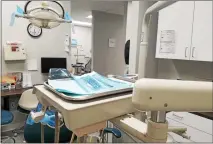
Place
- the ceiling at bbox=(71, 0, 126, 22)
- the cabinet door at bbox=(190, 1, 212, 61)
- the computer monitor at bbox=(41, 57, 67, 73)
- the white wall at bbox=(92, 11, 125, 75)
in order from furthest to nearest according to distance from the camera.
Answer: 1. the white wall at bbox=(92, 11, 125, 75)
2. the ceiling at bbox=(71, 0, 126, 22)
3. the computer monitor at bbox=(41, 57, 67, 73)
4. the cabinet door at bbox=(190, 1, 212, 61)

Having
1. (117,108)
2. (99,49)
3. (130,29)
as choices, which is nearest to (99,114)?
(117,108)

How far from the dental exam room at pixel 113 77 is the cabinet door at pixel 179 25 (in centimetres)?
1

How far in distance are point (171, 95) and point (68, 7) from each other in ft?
12.4

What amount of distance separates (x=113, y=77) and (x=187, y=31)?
1.56 meters

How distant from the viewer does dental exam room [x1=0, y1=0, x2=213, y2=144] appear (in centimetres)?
46

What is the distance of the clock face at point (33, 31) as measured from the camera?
341 centimetres

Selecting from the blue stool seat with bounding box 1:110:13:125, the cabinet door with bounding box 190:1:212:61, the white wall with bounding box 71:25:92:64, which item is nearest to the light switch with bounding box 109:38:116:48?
the white wall with bounding box 71:25:92:64

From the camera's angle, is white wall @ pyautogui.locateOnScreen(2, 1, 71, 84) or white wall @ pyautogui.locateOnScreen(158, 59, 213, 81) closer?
white wall @ pyautogui.locateOnScreen(158, 59, 213, 81)

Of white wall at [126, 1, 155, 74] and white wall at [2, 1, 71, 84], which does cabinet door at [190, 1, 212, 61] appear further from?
white wall at [2, 1, 71, 84]

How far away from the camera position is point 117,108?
0.54 metres

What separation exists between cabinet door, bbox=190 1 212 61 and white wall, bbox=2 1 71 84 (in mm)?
2545

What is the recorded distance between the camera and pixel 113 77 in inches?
31.3

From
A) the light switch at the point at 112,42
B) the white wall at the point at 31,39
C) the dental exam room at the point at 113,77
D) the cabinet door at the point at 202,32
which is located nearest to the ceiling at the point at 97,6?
the dental exam room at the point at 113,77

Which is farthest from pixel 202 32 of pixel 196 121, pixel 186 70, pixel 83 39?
pixel 83 39
